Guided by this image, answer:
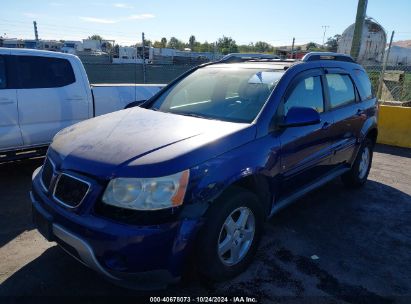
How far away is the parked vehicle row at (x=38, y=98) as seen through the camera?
16.9ft

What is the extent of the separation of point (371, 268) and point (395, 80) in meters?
11.3

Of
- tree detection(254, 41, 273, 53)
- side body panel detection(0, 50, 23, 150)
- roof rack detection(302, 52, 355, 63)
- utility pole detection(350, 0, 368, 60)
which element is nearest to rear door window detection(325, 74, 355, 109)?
roof rack detection(302, 52, 355, 63)

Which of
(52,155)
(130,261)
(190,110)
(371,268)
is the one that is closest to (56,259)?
A: (52,155)

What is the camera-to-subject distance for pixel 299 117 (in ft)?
10.7

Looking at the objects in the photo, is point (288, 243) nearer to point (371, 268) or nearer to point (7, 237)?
point (371, 268)

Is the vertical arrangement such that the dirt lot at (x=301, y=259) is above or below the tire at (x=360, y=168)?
below

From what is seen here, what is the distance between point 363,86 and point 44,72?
4.74 meters

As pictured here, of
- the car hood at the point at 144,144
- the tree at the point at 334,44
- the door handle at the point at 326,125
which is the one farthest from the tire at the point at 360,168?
the tree at the point at 334,44

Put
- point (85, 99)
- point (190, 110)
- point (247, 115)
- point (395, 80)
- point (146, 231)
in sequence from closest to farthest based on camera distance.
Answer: point (146, 231) → point (247, 115) → point (190, 110) → point (85, 99) → point (395, 80)

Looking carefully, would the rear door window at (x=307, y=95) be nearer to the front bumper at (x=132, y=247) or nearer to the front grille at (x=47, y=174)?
the front bumper at (x=132, y=247)

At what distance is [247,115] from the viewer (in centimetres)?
332

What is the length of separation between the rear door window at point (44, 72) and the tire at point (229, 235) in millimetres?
3950

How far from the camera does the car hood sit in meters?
2.51

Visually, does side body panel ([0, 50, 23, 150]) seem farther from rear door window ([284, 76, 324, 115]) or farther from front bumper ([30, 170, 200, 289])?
rear door window ([284, 76, 324, 115])
